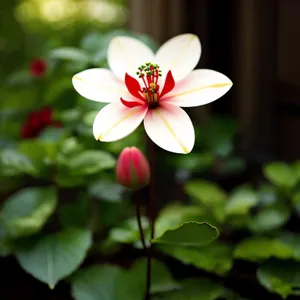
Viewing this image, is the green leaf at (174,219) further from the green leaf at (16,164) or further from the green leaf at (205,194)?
the green leaf at (16,164)

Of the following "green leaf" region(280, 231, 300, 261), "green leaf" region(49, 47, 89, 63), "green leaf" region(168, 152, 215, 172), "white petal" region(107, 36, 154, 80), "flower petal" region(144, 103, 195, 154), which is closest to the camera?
"flower petal" region(144, 103, 195, 154)

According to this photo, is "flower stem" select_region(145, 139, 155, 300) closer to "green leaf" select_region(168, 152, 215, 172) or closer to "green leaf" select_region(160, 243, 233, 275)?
"green leaf" select_region(160, 243, 233, 275)

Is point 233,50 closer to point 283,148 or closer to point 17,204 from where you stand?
point 283,148

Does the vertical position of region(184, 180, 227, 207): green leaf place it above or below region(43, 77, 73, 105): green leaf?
below

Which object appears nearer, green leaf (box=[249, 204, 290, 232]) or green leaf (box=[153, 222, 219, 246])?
green leaf (box=[153, 222, 219, 246])

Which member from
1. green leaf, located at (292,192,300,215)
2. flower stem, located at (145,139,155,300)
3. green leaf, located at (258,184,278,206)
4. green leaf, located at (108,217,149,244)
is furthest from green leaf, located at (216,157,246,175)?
flower stem, located at (145,139,155,300)

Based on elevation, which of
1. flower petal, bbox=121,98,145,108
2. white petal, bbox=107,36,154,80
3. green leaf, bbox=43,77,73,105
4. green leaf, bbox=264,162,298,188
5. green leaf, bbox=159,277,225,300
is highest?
white petal, bbox=107,36,154,80

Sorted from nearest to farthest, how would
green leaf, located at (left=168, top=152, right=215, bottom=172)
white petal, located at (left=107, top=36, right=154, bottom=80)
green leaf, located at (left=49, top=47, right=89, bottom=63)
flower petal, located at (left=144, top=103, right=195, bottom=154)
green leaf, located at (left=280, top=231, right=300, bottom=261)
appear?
flower petal, located at (left=144, top=103, right=195, bottom=154), white petal, located at (left=107, top=36, right=154, bottom=80), green leaf, located at (left=280, top=231, right=300, bottom=261), green leaf, located at (left=49, top=47, right=89, bottom=63), green leaf, located at (left=168, top=152, right=215, bottom=172)
